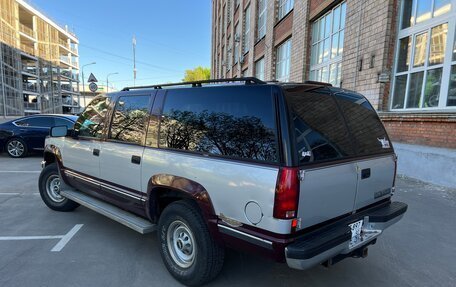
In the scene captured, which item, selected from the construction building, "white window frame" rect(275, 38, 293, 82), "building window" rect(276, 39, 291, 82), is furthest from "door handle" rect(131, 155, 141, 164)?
the construction building

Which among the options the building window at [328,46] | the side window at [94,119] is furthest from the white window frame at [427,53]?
the side window at [94,119]

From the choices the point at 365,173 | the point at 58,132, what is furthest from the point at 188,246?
the point at 58,132

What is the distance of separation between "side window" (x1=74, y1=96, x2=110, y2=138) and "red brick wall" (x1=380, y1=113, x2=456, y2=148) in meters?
6.35

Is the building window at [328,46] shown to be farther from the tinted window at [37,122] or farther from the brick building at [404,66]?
the tinted window at [37,122]

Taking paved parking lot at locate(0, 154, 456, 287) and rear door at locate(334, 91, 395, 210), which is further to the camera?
paved parking lot at locate(0, 154, 456, 287)

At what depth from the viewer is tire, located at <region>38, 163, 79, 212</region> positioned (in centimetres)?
468

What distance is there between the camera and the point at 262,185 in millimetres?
2146

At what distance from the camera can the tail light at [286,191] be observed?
2.07m

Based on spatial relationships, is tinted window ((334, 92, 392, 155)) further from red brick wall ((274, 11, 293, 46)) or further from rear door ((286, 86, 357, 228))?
red brick wall ((274, 11, 293, 46))

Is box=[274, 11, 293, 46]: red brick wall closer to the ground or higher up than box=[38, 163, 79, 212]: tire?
higher up

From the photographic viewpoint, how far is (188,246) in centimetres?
285

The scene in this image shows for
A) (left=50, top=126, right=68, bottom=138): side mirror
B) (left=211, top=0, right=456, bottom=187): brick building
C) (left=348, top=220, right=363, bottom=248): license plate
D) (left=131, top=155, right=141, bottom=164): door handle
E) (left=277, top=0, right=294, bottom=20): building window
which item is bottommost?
(left=348, top=220, right=363, bottom=248): license plate

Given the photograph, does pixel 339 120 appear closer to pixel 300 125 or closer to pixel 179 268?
pixel 300 125

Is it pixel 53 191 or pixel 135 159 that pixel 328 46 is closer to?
pixel 135 159
